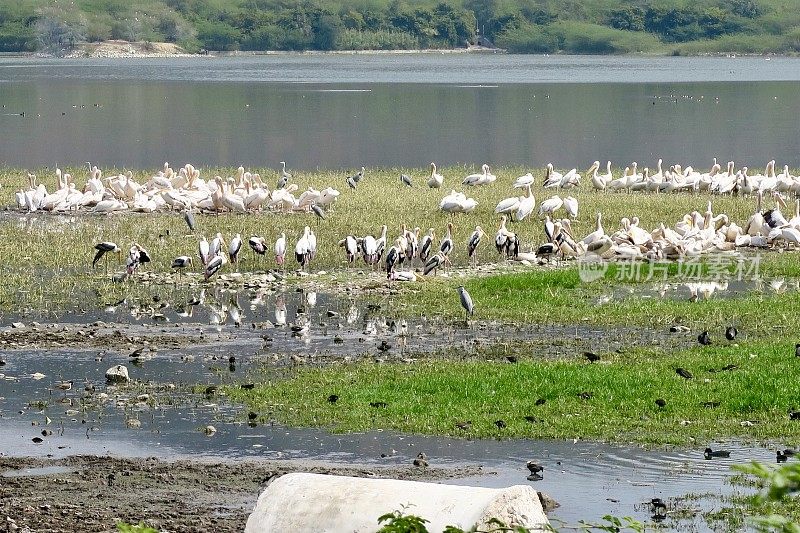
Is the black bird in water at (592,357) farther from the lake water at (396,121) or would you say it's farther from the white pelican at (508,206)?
the lake water at (396,121)

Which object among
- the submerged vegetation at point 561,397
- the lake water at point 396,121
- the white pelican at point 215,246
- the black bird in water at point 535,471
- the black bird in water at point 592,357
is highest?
the black bird in water at point 535,471

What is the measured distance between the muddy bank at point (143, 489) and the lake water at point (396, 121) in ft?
115

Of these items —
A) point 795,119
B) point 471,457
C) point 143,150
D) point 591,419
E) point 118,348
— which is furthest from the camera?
point 795,119

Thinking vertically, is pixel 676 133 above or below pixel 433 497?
below

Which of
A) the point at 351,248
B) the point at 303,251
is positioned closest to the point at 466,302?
the point at 303,251

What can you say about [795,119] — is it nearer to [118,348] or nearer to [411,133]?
[411,133]

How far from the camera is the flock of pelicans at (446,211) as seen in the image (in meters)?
21.1

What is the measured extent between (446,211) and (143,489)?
56.6 feet

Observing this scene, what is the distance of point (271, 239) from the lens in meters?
24.0

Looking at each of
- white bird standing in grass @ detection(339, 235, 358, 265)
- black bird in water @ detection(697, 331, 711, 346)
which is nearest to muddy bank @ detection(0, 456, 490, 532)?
black bird in water @ detection(697, 331, 711, 346)

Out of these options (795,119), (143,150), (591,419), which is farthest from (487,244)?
(795,119)

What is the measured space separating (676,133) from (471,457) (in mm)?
54263

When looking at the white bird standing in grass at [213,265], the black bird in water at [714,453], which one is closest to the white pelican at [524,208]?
the white bird standing in grass at [213,265]

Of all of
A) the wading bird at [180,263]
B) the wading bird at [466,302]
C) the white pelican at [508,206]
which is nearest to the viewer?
the wading bird at [466,302]
